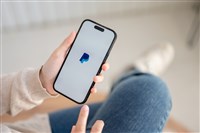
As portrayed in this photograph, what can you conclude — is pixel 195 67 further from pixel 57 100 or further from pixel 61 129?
pixel 61 129

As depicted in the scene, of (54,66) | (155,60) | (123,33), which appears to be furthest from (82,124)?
(123,33)

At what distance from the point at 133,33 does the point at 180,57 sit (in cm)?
23

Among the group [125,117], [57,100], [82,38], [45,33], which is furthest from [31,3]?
[125,117]

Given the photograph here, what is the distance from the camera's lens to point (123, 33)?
1287 millimetres

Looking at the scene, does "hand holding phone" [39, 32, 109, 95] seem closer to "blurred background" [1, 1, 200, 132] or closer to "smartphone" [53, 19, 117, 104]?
"smartphone" [53, 19, 117, 104]

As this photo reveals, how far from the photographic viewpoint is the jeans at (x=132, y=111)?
25.4 inches

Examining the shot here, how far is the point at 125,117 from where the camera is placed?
25.6 inches

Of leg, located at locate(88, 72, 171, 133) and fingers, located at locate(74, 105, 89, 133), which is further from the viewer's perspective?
leg, located at locate(88, 72, 171, 133)

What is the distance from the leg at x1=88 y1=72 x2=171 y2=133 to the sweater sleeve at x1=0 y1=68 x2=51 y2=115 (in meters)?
0.14

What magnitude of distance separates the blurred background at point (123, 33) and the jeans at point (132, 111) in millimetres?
404

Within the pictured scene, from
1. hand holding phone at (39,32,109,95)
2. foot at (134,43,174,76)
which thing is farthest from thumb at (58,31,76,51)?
foot at (134,43,174,76)

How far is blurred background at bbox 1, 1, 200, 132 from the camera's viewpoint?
115 cm

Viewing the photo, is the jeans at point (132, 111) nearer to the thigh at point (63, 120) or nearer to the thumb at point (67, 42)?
the thigh at point (63, 120)

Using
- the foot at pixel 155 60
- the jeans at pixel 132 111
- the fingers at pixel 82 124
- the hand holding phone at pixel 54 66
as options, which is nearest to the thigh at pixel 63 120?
the jeans at pixel 132 111
